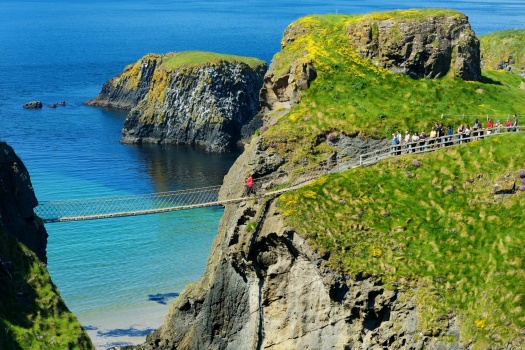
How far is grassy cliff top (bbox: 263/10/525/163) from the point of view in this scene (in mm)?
69875

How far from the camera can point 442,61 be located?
77.5 m

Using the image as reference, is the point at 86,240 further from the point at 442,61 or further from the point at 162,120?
the point at 162,120

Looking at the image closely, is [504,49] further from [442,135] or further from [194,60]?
[442,135]

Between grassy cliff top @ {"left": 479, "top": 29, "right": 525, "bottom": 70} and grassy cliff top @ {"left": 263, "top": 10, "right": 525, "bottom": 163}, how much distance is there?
5347 cm

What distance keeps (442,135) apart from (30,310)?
106 ft

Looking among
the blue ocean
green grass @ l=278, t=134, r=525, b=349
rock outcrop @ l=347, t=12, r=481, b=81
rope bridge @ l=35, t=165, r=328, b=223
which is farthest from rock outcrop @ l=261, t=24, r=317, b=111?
the blue ocean

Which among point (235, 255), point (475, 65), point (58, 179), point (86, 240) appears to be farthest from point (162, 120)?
point (235, 255)

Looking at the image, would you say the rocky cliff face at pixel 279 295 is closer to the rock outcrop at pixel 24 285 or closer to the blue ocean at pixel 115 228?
the blue ocean at pixel 115 228

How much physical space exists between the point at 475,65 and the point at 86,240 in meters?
41.5

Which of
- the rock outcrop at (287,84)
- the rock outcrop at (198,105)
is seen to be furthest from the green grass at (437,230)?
the rock outcrop at (198,105)

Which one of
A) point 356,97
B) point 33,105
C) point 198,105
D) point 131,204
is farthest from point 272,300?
point 33,105

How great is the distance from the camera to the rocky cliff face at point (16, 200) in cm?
5931

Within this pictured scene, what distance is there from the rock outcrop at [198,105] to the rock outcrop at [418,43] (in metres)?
64.2

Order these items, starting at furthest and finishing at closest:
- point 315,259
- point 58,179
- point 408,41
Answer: point 58,179, point 408,41, point 315,259
